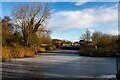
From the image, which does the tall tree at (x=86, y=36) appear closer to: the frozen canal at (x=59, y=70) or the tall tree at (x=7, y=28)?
the tall tree at (x=7, y=28)

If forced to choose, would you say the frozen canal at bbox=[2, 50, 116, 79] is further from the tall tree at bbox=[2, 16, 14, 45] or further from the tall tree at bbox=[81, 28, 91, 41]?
the tall tree at bbox=[81, 28, 91, 41]

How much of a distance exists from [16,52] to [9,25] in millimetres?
6975

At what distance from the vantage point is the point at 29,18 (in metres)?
23.9

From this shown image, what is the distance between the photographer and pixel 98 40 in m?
28.1

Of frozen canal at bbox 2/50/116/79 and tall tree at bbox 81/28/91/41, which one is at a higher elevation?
tall tree at bbox 81/28/91/41

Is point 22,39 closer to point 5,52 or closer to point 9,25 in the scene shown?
point 9,25

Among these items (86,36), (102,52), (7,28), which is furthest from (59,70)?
(86,36)

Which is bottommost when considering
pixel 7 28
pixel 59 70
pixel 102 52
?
pixel 59 70

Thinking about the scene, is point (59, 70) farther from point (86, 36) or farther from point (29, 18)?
point (86, 36)

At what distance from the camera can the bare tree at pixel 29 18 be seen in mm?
23266

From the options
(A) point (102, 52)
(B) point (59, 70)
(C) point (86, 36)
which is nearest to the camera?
(B) point (59, 70)

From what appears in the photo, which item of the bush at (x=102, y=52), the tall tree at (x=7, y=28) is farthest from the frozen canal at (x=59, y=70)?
the tall tree at (x=7, y=28)

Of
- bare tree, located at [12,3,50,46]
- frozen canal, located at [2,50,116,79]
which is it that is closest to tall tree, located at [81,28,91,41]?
bare tree, located at [12,3,50,46]

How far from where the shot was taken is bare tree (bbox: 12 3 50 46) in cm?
2327
